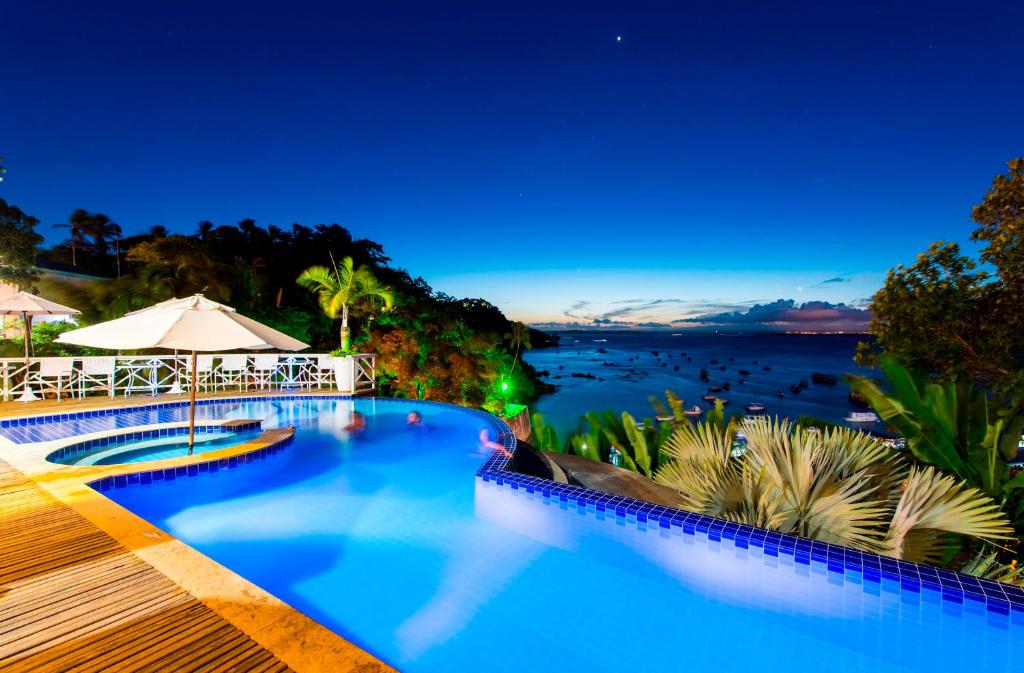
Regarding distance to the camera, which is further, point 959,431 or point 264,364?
point 264,364

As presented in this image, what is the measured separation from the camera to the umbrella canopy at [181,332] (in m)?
5.12

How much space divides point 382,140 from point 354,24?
5850mm

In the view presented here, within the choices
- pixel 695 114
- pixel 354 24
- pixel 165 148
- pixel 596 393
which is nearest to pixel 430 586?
pixel 354 24

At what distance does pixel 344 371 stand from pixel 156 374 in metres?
4.25

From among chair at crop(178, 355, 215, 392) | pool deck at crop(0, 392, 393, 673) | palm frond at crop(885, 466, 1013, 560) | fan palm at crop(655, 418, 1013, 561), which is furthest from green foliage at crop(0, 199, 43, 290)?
palm frond at crop(885, 466, 1013, 560)

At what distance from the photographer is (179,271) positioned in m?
17.1

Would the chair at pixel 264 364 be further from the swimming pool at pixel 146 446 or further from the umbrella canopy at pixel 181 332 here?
the umbrella canopy at pixel 181 332

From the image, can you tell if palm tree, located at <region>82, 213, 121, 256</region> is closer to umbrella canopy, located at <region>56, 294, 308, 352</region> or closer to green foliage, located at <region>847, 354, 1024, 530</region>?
umbrella canopy, located at <region>56, 294, 308, 352</region>

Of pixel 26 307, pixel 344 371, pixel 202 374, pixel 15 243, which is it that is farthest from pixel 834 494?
pixel 15 243

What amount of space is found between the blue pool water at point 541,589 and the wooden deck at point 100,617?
3.77 feet

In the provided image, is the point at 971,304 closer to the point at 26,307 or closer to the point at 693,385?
the point at 26,307

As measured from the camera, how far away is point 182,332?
206 inches

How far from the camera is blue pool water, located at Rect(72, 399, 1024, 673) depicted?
281 cm

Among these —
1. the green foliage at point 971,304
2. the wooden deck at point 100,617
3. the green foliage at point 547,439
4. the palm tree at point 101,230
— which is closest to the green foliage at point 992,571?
the green foliage at point 971,304
